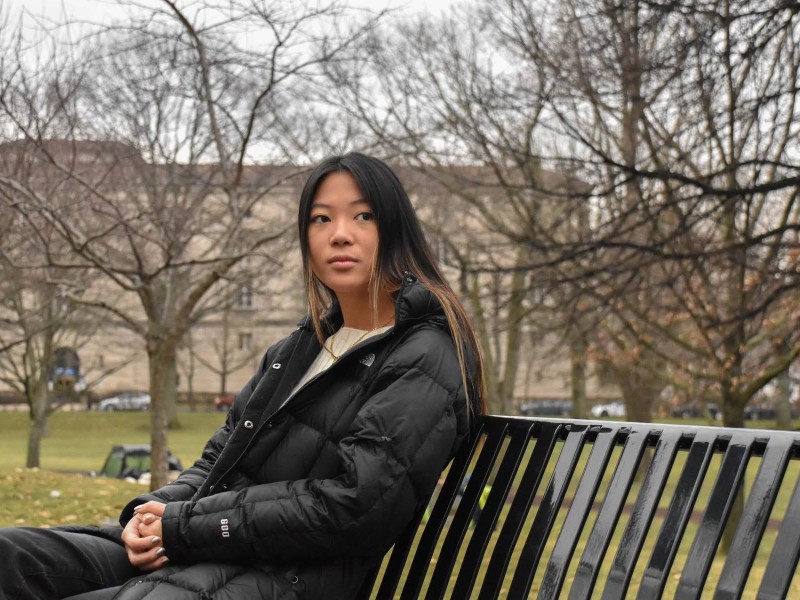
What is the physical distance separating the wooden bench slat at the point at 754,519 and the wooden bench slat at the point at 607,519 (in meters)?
0.36

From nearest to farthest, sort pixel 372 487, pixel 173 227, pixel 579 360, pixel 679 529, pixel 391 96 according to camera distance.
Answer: pixel 679 529 → pixel 372 487 → pixel 173 227 → pixel 391 96 → pixel 579 360

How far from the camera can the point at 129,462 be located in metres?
23.5

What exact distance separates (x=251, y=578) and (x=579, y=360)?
2000 cm

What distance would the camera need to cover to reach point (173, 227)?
41.6 feet

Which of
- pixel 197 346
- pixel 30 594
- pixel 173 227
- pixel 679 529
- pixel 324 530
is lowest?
pixel 197 346

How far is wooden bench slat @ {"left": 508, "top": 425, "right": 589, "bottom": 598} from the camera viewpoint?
260 cm

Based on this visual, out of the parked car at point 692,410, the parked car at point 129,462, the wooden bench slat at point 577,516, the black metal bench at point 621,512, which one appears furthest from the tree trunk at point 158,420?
the parked car at point 692,410

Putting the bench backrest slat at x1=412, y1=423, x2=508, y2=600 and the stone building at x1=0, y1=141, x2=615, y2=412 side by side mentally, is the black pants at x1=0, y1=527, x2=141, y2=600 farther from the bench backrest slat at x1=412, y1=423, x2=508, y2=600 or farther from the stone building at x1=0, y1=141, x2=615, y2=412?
the stone building at x1=0, y1=141, x2=615, y2=412

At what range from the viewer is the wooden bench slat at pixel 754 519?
1.98 m

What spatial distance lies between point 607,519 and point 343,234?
119 cm

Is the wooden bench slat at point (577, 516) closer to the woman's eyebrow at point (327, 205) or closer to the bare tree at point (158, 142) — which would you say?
the woman's eyebrow at point (327, 205)

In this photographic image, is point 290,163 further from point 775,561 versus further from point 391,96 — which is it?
point 775,561

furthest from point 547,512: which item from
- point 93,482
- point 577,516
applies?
point 93,482

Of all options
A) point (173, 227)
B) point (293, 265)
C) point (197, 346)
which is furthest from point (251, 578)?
point (197, 346)
